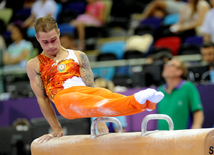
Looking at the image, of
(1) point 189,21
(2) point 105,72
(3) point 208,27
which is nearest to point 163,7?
(1) point 189,21

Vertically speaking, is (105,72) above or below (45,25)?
below

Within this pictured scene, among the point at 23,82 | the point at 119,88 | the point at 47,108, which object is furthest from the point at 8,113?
the point at 47,108

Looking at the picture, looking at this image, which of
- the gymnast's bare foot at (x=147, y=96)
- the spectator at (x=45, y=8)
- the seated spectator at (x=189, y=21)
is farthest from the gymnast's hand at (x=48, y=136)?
the spectator at (x=45, y=8)

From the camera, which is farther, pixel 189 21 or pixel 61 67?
pixel 189 21

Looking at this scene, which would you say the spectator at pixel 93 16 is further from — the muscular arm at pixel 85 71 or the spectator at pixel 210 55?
the muscular arm at pixel 85 71

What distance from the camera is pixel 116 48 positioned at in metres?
7.87

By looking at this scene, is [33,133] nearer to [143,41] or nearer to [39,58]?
[39,58]

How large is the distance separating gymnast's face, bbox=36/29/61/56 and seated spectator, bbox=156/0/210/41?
435 cm

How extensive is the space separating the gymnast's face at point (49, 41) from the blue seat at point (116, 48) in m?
4.71

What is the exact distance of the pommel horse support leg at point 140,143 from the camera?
225 centimetres

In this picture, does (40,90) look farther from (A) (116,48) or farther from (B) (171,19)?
(B) (171,19)

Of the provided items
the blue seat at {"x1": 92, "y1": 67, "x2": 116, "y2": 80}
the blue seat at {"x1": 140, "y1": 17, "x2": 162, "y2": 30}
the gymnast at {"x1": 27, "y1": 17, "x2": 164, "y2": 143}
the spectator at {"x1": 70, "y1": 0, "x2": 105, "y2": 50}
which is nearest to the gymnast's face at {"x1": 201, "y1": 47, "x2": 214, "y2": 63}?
the blue seat at {"x1": 92, "y1": 67, "x2": 116, "y2": 80}

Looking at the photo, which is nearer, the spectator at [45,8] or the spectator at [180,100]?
the spectator at [180,100]

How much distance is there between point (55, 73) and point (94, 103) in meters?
0.60
